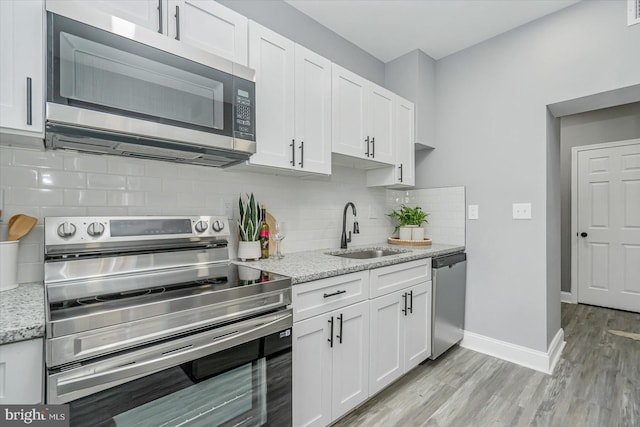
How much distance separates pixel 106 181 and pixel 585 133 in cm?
507

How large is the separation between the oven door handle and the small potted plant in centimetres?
176

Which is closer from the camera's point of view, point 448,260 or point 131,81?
point 131,81

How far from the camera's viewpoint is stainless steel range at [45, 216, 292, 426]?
858 mm

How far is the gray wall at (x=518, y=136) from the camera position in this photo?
2.14 m

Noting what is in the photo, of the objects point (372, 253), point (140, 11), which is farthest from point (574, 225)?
point (140, 11)

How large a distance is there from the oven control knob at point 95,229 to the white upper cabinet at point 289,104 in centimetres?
74

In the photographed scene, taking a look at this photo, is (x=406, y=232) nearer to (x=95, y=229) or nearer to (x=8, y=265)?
(x=95, y=229)

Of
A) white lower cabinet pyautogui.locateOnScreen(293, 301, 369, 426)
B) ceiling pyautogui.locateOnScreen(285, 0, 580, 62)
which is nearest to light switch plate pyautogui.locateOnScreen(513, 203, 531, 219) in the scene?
ceiling pyautogui.locateOnScreen(285, 0, 580, 62)

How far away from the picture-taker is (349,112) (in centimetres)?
220

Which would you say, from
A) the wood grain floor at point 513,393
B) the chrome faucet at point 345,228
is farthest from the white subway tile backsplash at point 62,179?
the wood grain floor at point 513,393

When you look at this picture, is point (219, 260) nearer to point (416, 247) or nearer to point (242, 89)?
point (242, 89)

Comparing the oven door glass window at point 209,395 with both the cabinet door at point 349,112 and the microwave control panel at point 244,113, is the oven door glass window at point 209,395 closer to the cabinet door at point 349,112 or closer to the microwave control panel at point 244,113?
the microwave control panel at point 244,113

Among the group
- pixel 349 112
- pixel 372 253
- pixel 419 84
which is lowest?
pixel 372 253

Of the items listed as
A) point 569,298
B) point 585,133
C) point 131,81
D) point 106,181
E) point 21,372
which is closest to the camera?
point 21,372
